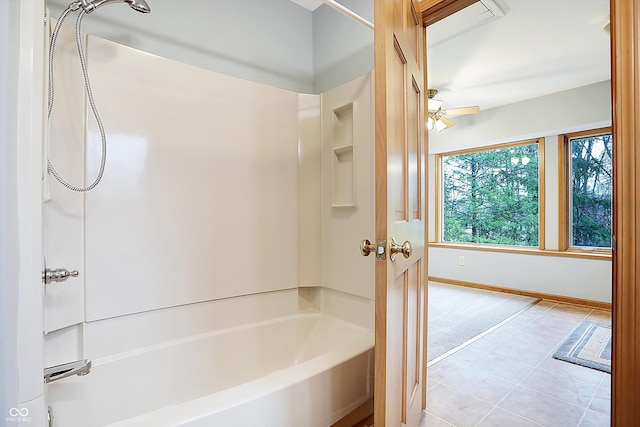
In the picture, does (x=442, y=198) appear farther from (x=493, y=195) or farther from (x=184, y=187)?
(x=184, y=187)

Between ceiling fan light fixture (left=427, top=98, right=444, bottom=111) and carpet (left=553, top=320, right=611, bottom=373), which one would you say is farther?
ceiling fan light fixture (left=427, top=98, right=444, bottom=111)

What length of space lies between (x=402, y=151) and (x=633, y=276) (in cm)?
80

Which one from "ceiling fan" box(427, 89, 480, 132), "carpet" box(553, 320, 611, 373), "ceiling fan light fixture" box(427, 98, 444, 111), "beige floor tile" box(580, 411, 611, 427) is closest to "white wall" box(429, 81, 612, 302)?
"carpet" box(553, 320, 611, 373)

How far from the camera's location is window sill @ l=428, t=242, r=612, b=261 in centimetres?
328

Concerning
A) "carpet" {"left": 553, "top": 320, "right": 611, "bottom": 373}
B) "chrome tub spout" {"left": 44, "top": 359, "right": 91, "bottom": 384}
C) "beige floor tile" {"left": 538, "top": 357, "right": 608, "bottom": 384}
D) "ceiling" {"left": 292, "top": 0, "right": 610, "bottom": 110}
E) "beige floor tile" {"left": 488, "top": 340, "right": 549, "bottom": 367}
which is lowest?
"beige floor tile" {"left": 488, "top": 340, "right": 549, "bottom": 367}

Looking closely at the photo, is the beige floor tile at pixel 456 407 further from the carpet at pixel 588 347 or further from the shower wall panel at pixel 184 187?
the shower wall panel at pixel 184 187

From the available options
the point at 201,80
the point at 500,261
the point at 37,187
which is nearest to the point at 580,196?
the point at 500,261

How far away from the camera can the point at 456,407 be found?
1661mm

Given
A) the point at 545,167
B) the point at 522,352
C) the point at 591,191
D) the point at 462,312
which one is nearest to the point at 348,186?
the point at 522,352

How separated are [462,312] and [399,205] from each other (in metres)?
2.70

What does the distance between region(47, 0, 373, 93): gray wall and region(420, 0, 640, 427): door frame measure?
1.14m

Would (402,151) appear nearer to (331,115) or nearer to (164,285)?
(331,115)

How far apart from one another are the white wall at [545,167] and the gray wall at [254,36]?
9.61 feet

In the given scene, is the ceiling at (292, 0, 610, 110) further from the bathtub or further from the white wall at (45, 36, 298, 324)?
the bathtub
